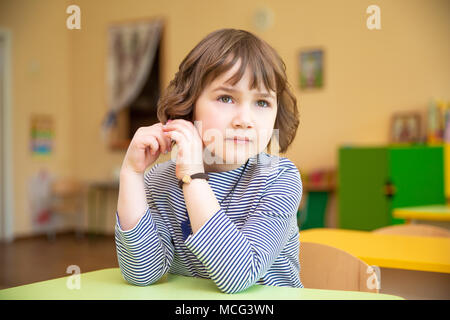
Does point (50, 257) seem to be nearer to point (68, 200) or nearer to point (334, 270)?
point (68, 200)

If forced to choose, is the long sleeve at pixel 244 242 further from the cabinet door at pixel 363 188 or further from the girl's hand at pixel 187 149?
the cabinet door at pixel 363 188

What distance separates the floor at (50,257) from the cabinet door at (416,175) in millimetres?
2345

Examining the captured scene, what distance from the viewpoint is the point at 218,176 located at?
1.05m

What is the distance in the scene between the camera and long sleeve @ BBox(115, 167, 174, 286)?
96 centimetres

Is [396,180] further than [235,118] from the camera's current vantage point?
Yes

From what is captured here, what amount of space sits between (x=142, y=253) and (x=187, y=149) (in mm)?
212

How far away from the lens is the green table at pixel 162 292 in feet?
2.72

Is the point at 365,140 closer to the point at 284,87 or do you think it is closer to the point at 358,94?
the point at 358,94

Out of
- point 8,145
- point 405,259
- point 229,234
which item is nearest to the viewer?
point 229,234

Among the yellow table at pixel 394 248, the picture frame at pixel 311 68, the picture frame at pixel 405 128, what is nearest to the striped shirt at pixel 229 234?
the yellow table at pixel 394 248

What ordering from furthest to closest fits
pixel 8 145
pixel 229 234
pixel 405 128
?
1. pixel 8 145
2. pixel 405 128
3. pixel 229 234

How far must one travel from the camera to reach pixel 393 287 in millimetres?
1747

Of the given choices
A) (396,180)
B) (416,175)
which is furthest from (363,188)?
(416,175)

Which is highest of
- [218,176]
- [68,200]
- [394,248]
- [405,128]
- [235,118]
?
[405,128]
